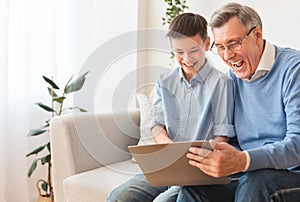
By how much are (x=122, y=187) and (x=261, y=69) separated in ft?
1.98

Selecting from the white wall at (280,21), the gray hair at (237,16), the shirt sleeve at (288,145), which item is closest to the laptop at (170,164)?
the shirt sleeve at (288,145)

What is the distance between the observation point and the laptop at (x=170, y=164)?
48.1 inches

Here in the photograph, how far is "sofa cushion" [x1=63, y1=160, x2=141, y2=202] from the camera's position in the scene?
1713 mm

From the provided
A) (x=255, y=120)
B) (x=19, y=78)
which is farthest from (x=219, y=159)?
(x=19, y=78)

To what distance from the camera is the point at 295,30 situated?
6.95 feet

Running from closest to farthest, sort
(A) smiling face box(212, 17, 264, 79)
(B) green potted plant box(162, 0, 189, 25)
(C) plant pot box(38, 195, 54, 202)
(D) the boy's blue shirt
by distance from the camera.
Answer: (A) smiling face box(212, 17, 264, 79) → (D) the boy's blue shirt → (C) plant pot box(38, 195, 54, 202) → (B) green potted plant box(162, 0, 189, 25)

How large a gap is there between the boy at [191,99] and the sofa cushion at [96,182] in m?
0.22

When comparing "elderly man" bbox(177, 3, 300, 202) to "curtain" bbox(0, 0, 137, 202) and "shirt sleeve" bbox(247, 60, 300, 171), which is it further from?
"curtain" bbox(0, 0, 137, 202)

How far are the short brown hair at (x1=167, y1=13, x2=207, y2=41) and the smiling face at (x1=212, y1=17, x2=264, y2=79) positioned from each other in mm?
85

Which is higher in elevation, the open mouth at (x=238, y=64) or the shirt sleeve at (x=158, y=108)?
the open mouth at (x=238, y=64)

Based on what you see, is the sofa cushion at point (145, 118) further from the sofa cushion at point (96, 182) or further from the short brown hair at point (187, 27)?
the short brown hair at point (187, 27)

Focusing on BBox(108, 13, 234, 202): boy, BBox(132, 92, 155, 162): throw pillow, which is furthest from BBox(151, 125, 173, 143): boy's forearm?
BBox(132, 92, 155, 162): throw pillow

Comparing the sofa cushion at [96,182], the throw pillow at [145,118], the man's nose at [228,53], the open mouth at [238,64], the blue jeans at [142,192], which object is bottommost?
the sofa cushion at [96,182]

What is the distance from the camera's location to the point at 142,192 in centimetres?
146
